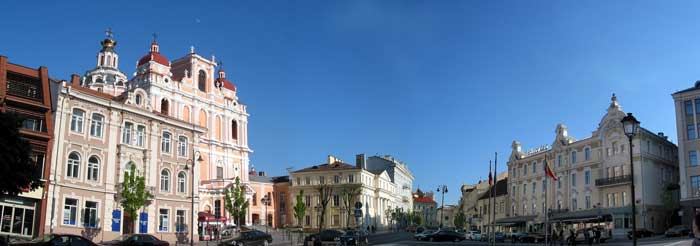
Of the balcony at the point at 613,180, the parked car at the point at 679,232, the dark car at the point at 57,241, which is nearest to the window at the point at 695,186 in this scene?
the balcony at the point at 613,180

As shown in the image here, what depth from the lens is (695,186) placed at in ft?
203

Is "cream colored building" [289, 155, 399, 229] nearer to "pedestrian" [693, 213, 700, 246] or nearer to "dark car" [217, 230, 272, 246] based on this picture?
"dark car" [217, 230, 272, 246]

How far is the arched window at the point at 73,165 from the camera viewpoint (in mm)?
43938

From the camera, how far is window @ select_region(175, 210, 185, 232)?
52500 mm

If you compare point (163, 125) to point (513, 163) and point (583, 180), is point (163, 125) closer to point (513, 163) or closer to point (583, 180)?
point (583, 180)

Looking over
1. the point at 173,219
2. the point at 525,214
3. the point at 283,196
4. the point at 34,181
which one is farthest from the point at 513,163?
the point at 34,181

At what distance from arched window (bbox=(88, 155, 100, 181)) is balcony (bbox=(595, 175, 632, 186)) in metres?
51.8

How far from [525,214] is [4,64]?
2693 inches

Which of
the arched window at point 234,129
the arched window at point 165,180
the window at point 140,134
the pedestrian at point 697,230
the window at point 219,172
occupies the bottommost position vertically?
the pedestrian at point 697,230

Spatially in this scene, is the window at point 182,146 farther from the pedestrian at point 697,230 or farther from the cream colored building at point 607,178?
the pedestrian at point 697,230

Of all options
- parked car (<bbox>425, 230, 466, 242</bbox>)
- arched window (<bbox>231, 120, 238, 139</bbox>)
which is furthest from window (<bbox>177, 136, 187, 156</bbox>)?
arched window (<bbox>231, 120, 238, 139</bbox>)

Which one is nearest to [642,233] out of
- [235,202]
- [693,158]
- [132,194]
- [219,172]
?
[693,158]

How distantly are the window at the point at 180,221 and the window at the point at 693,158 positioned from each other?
48.8m

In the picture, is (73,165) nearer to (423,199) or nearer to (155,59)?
(155,59)
